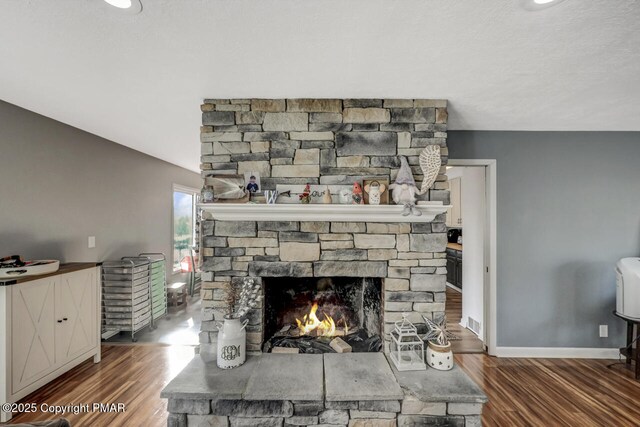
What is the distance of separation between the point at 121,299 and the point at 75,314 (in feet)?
2.31

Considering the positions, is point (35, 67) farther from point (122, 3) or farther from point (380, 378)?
point (380, 378)

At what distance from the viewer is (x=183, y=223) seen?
533cm

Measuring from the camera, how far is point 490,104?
2.23 meters

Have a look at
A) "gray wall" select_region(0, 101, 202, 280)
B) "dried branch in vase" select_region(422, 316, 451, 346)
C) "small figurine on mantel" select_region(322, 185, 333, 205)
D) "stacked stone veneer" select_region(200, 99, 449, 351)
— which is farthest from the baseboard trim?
"gray wall" select_region(0, 101, 202, 280)

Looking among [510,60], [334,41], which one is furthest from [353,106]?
[510,60]

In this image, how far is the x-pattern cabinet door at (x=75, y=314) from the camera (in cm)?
242

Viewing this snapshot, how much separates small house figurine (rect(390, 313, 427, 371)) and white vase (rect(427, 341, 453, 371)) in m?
0.07

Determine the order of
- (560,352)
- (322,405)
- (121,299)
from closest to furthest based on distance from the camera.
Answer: (322,405)
(560,352)
(121,299)

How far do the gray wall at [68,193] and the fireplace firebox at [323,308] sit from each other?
7.28ft

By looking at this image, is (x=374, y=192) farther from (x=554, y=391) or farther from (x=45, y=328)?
(x=45, y=328)

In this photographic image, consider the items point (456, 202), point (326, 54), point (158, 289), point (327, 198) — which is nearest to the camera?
point (326, 54)

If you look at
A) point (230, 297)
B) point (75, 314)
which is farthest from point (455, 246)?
point (75, 314)

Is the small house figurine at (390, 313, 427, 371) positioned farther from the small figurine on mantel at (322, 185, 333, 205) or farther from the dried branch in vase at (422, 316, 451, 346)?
the small figurine on mantel at (322, 185, 333, 205)

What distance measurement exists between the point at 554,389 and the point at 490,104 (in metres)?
2.36
